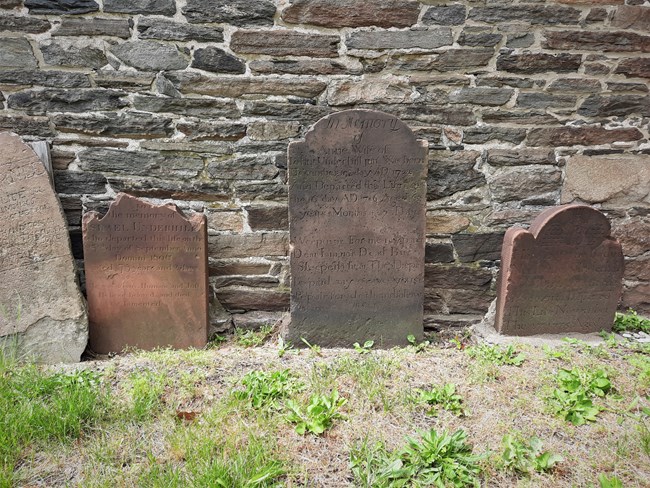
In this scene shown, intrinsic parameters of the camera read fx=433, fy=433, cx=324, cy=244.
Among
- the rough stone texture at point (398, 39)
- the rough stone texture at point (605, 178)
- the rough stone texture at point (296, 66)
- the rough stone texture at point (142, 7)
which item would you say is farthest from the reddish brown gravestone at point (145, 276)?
the rough stone texture at point (605, 178)

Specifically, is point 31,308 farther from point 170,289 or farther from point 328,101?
point 328,101

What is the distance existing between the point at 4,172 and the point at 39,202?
0.89ft

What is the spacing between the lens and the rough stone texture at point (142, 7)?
285 cm

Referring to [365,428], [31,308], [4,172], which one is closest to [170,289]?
[31,308]

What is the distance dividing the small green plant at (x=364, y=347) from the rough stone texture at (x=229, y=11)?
7.42ft

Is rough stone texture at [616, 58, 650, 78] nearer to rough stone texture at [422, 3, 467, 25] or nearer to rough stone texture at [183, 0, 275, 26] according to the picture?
rough stone texture at [422, 3, 467, 25]

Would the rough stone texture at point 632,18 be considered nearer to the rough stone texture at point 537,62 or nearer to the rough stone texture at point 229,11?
the rough stone texture at point 537,62

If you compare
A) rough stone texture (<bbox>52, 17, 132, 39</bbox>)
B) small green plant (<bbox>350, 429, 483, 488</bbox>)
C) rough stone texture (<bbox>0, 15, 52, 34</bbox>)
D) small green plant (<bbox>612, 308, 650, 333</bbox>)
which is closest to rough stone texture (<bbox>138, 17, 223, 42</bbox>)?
rough stone texture (<bbox>52, 17, 132, 39</bbox>)

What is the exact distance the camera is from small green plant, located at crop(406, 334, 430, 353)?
2854mm

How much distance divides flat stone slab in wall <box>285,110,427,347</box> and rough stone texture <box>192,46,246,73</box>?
2.50 feet

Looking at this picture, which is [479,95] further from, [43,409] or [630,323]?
[43,409]

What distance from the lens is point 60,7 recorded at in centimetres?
284

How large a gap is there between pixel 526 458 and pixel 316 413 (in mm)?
893

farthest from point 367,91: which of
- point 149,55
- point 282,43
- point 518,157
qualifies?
point 149,55
